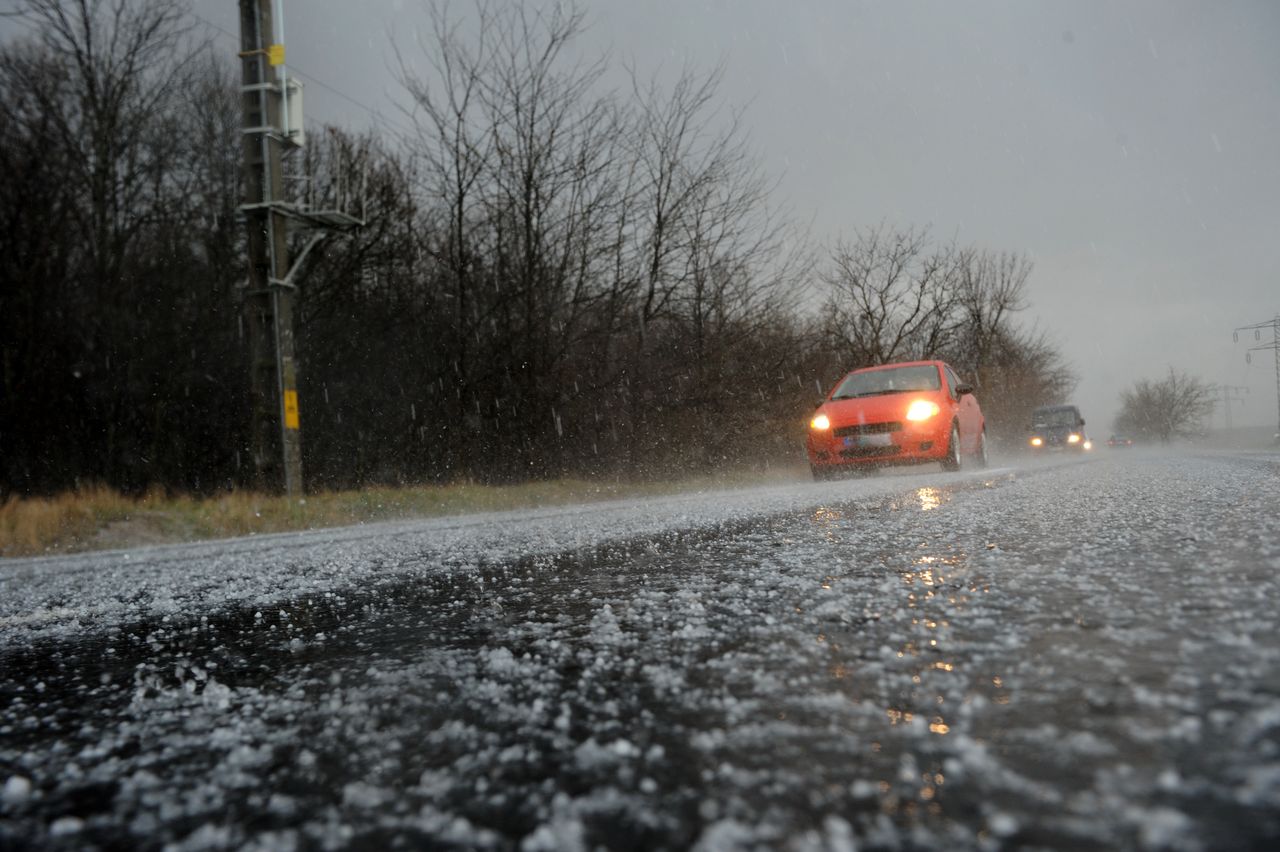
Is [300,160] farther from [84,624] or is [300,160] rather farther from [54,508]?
[84,624]

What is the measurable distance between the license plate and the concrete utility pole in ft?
20.1

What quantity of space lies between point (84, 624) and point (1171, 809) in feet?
9.64

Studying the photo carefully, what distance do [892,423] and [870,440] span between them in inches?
12.1

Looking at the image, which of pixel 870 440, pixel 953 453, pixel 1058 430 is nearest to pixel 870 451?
pixel 870 440

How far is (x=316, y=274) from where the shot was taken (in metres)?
14.9

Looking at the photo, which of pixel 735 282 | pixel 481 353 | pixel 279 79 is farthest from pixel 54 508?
pixel 735 282

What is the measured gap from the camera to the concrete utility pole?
921 cm

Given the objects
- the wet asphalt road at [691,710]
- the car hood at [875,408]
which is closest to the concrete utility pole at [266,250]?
the car hood at [875,408]

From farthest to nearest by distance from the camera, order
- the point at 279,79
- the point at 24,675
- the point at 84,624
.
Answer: the point at 279,79 → the point at 84,624 → the point at 24,675

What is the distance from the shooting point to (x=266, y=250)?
9.47 metres

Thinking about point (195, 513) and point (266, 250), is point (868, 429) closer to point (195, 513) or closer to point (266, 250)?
point (195, 513)

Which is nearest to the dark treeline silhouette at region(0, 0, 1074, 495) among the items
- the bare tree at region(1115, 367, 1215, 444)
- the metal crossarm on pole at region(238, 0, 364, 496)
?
the metal crossarm on pole at region(238, 0, 364, 496)

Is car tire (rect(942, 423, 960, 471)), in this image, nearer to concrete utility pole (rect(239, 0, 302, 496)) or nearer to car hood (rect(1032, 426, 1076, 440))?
concrete utility pole (rect(239, 0, 302, 496))

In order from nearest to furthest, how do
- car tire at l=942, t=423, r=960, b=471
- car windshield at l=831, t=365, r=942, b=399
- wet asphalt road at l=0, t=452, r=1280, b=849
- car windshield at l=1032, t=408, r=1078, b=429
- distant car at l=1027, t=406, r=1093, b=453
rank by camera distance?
wet asphalt road at l=0, t=452, r=1280, b=849 < car tire at l=942, t=423, r=960, b=471 < car windshield at l=831, t=365, r=942, b=399 < distant car at l=1027, t=406, r=1093, b=453 < car windshield at l=1032, t=408, r=1078, b=429
